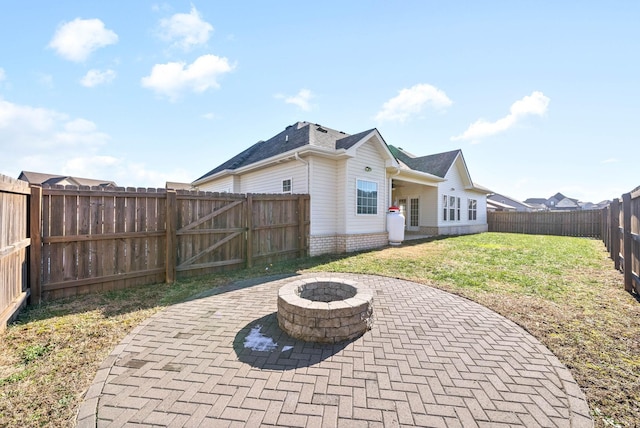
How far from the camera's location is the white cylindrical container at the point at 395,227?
39.5 feet

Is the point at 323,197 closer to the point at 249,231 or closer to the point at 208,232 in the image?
the point at 249,231

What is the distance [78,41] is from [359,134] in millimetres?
8842

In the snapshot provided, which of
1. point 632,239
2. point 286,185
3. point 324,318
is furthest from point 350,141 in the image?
point 324,318

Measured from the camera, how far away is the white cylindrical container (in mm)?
12039

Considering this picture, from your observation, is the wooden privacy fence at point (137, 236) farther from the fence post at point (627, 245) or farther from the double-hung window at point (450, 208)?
the double-hung window at point (450, 208)

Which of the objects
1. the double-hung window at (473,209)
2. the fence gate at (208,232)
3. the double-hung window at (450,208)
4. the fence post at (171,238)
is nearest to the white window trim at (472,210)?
the double-hung window at (473,209)

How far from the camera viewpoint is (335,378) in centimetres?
260

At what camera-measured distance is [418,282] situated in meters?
6.20

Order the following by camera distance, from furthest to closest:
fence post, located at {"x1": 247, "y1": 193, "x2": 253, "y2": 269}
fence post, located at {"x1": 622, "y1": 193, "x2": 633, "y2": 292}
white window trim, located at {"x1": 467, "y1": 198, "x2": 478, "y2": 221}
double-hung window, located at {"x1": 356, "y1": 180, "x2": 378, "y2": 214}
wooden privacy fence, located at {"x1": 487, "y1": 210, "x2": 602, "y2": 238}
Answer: white window trim, located at {"x1": 467, "y1": 198, "x2": 478, "y2": 221} < wooden privacy fence, located at {"x1": 487, "y1": 210, "x2": 602, "y2": 238} < double-hung window, located at {"x1": 356, "y1": 180, "x2": 378, "y2": 214} < fence post, located at {"x1": 247, "y1": 193, "x2": 253, "y2": 269} < fence post, located at {"x1": 622, "y1": 193, "x2": 633, "y2": 292}

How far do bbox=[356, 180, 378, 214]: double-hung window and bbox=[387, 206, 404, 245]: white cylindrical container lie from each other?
1043 mm

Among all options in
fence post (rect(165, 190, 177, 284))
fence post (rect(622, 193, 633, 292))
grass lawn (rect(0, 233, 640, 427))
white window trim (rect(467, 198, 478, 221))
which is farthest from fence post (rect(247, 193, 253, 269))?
white window trim (rect(467, 198, 478, 221))

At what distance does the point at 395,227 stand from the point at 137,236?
32.7ft

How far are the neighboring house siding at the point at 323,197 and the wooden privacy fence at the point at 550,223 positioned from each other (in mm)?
19384

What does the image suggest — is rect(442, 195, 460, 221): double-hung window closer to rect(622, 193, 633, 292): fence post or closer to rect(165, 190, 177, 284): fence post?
rect(622, 193, 633, 292): fence post
